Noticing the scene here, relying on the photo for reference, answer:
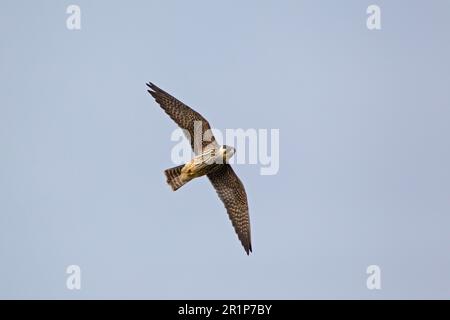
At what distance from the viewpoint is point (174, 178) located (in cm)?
1861

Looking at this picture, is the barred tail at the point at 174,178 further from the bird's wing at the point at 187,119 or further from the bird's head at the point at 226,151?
the bird's head at the point at 226,151

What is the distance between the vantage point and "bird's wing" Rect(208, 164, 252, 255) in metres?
19.1

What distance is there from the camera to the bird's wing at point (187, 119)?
1866cm

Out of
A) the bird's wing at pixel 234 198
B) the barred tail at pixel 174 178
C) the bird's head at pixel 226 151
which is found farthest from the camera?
the bird's wing at pixel 234 198

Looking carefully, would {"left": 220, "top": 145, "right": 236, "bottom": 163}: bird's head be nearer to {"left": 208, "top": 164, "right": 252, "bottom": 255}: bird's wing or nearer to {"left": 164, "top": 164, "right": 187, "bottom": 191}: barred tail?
{"left": 208, "top": 164, "right": 252, "bottom": 255}: bird's wing

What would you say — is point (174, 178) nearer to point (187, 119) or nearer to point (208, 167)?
point (208, 167)

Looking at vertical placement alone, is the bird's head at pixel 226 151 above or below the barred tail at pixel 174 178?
above

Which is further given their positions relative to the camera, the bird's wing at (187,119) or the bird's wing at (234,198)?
the bird's wing at (234,198)

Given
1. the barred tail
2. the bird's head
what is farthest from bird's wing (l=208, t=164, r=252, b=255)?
the barred tail

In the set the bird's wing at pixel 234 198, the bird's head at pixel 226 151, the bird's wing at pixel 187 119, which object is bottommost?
the bird's wing at pixel 234 198

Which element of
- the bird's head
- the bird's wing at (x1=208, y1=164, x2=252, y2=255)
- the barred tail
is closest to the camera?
the bird's head

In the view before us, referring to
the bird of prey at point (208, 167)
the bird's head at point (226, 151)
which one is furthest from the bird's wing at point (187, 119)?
the bird's head at point (226, 151)

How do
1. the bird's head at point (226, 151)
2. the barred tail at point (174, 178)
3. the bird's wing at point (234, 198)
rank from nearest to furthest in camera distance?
the bird's head at point (226, 151)
the barred tail at point (174, 178)
the bird's wing at point (234, 198)
